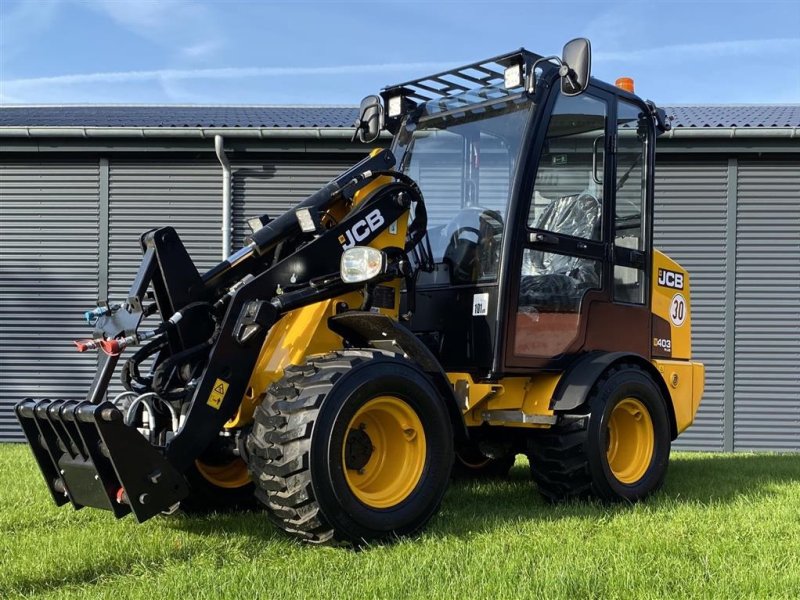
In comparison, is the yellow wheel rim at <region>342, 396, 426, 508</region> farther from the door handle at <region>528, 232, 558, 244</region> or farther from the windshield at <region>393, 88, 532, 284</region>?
the door handle at <region>528, 232, 558, 244</region>

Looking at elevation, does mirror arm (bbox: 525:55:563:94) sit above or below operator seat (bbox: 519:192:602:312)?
above

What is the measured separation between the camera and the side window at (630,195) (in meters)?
6.03

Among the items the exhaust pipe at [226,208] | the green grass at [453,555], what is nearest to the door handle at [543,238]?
the green grass at [453,555]

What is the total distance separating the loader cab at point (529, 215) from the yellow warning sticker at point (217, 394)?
168 cm

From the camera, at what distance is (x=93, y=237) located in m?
11.6

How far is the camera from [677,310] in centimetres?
659

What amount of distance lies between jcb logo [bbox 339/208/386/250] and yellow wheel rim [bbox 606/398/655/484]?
2094 mm

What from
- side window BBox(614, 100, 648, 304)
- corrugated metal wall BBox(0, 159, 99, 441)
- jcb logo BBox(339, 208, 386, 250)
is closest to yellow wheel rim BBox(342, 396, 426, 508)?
jcb logo BBox(339, 208, 386, 250)

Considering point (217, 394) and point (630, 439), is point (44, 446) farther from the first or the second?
point (630, 439)

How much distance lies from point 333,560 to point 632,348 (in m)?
3.09

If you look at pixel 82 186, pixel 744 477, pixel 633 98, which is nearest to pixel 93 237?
pixel 82 186

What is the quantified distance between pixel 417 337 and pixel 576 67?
1.85 m

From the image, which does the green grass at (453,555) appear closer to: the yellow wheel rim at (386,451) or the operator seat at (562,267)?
the yellow wheel rim at (386,451)

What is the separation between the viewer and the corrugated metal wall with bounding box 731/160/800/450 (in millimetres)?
10953
